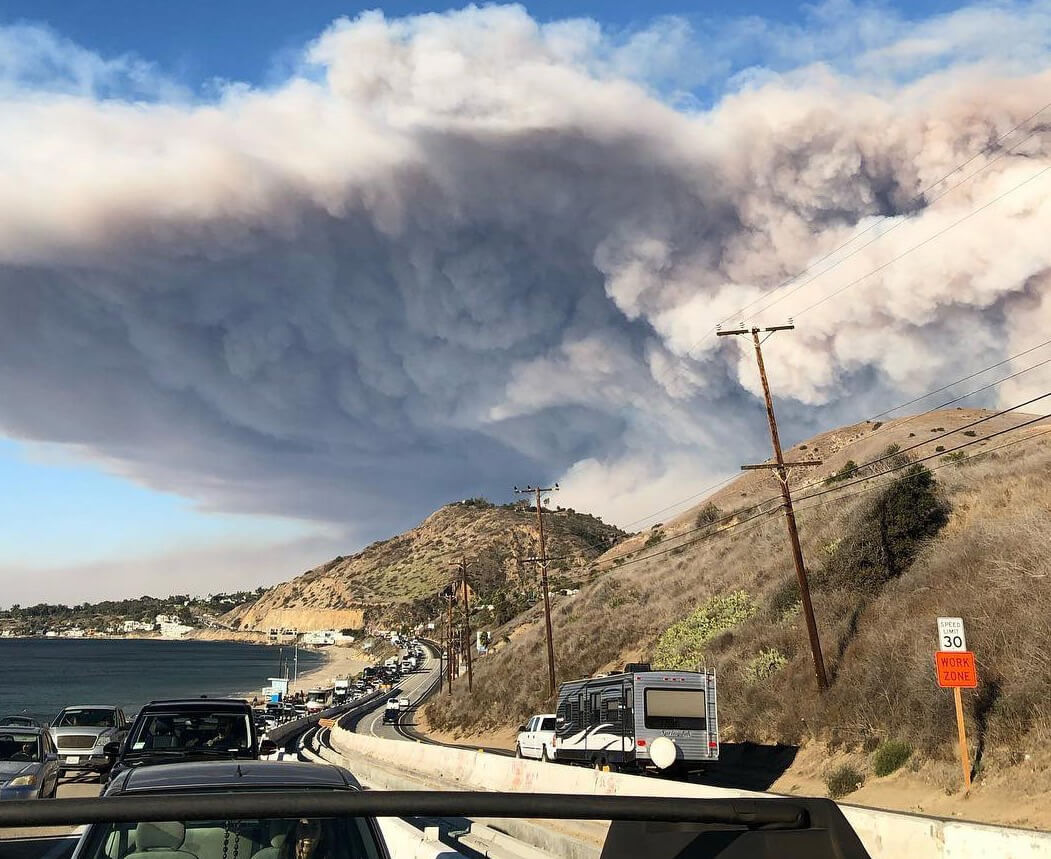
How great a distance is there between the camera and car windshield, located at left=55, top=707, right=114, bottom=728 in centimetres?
2689

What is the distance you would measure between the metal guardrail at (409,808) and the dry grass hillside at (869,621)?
64.0 ft

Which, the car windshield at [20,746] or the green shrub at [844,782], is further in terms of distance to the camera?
the green shrub at [844,782]

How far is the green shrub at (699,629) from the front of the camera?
41.2 metres

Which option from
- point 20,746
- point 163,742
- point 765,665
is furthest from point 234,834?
point 765,665

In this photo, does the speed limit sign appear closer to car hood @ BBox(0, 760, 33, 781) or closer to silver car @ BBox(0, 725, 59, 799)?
silver car @ BBox(0, 725, 59, 799)

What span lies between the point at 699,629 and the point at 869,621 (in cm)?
1376

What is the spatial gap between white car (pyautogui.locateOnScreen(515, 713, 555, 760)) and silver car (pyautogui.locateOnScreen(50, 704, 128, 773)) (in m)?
14.2

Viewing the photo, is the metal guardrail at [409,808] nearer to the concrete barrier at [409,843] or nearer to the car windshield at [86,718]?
the concrete barrier at [409,843]

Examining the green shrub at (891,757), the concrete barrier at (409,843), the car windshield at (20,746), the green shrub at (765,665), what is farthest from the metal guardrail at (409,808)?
the green shrub at (765,665)

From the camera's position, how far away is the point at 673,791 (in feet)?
52.1

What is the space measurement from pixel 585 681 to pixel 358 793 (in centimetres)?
2939

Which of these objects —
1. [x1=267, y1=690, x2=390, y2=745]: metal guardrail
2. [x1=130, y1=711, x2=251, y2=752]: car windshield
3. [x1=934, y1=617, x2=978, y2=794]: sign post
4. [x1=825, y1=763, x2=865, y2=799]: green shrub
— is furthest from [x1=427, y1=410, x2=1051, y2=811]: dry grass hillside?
[x1=130, y1=711, x2=251, y2=752]: car windshield

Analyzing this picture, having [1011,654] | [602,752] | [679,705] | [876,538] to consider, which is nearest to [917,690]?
[1011,654]

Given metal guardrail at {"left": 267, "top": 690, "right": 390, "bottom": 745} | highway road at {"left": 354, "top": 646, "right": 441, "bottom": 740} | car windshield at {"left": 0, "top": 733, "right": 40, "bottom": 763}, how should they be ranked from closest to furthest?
car windshield at {"left": 0, "top": 733, "right": 40, "bottom": 763}
metal guardrail at {"left": 267, "top": 690, "right": 390, "bottom": 745}
highway road at {"left": 354, "top": 646, "right": 441, "bottom": 740}
